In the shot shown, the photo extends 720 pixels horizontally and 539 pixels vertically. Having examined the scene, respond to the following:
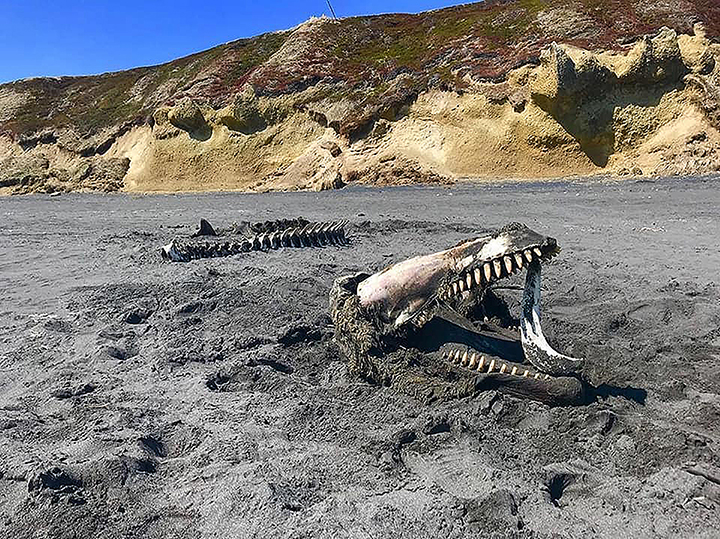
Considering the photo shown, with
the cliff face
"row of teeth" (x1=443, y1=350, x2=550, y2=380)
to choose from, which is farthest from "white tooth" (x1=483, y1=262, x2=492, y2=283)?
the cliff face

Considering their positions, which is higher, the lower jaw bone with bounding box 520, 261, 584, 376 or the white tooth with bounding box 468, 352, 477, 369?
the lower jaw bone with bounding box 520, 261, 584, 376

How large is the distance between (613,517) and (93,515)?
7.54 ft

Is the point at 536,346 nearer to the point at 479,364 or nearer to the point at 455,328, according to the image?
the point at 479,364

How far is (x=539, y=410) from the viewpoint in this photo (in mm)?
3191

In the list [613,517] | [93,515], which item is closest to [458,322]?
[613,517]

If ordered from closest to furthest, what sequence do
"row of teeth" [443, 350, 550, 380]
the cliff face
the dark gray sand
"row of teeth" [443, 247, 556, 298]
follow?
the dark gray sand < "row of teeth" [443, 247, 556, 298] < "row of teeth" [443, 350, 550, 380] < the cliff face

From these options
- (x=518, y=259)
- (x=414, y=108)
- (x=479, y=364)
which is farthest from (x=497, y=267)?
(x=414, y=108)

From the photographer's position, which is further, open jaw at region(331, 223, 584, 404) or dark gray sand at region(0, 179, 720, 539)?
open jaw at region(331, 223, 584, 404)

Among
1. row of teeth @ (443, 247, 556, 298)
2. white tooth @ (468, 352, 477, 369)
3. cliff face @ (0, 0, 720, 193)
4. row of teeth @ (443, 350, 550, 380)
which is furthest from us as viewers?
cliff face @ (0, 0, 720, 193)

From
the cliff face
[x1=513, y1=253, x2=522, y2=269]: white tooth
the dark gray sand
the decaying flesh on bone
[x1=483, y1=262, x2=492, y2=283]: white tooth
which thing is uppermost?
the cliff face

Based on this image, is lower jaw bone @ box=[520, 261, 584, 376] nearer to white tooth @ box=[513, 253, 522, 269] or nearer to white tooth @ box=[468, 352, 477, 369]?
white tooth @ box=[513, 253, 522, 269]

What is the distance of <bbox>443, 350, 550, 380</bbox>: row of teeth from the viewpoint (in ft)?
10.6

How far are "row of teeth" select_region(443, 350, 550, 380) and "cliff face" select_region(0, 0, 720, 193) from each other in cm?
1801

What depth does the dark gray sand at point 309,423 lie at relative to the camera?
2.48m
